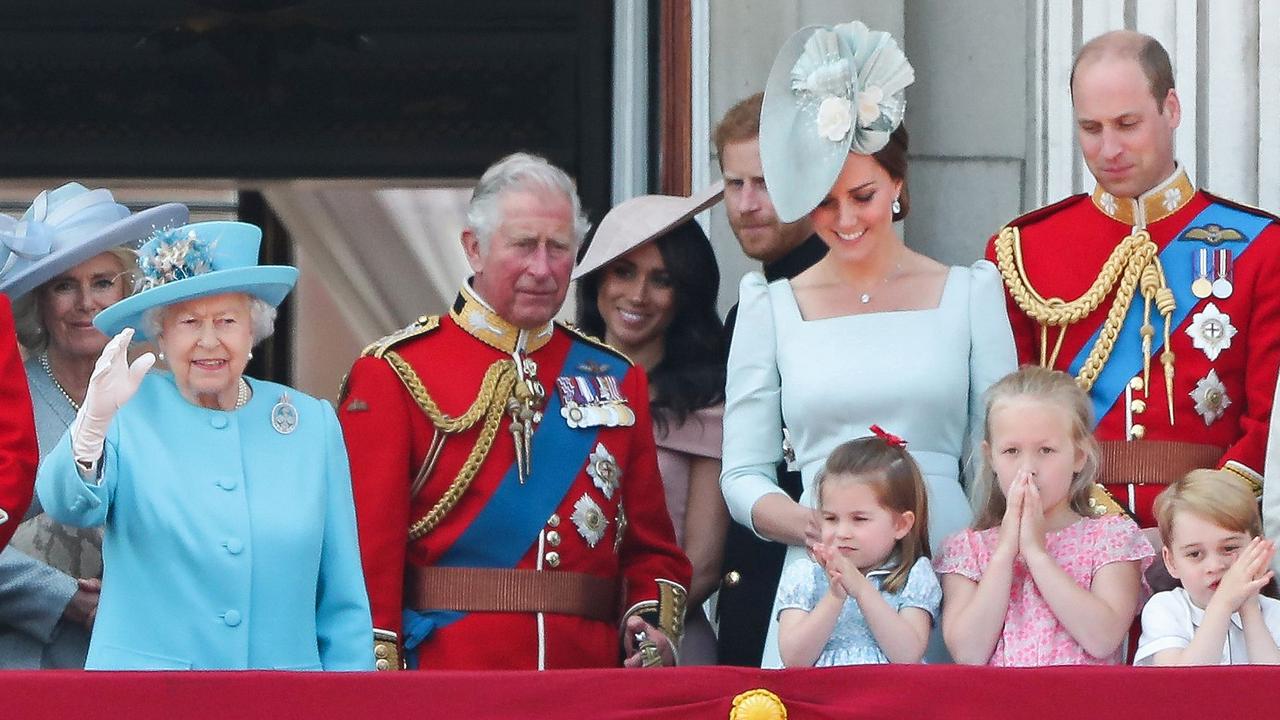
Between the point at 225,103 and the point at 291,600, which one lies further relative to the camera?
the point at 225,103

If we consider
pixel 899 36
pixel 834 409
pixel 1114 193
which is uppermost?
pixel 899 36

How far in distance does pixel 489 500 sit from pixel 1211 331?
4.10ft

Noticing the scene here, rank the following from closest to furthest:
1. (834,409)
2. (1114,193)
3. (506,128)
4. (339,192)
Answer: (834,409), (1114,193), (506,128), (339,192)

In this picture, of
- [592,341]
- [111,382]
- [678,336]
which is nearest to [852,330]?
[592,341]

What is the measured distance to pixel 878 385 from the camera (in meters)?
4.24

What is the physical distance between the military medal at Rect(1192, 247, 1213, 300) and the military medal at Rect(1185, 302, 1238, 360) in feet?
0.10

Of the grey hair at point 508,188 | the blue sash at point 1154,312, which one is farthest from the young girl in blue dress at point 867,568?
the grey hair at point 508,188

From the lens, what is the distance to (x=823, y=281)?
4.39 meters

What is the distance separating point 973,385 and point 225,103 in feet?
8.73

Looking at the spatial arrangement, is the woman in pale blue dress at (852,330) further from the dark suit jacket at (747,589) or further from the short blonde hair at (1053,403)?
the dark suit jacket at (747,589)

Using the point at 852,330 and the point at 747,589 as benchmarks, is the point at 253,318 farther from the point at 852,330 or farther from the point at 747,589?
the point at 747,589

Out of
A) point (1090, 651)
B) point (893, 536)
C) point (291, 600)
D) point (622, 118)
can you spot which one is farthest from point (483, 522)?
point (622, 118)

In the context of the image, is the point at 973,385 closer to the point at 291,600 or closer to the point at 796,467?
the point at 796,467

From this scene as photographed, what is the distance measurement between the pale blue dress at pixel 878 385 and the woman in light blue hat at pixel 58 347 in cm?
111
